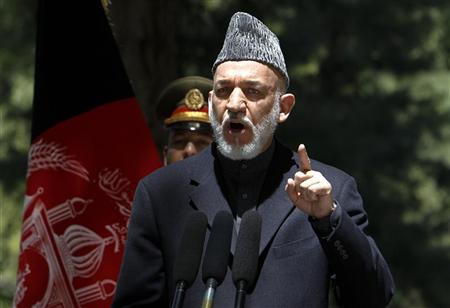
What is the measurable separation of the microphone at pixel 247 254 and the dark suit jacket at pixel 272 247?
20cm

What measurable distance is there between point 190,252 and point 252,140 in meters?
0.49

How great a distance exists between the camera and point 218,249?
3.70 m

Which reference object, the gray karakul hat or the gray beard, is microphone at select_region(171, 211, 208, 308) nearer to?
the gray beard

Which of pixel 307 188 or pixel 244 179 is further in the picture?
pixel 244 179

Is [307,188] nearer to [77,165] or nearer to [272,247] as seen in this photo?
→ [272,247]

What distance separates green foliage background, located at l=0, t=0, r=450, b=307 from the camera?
15.6m

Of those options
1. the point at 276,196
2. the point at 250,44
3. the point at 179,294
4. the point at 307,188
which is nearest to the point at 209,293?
the point at 179,294

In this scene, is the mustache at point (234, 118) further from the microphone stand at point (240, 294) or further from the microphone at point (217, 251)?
the microphone stand at point (240, 294)

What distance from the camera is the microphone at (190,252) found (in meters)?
3.61

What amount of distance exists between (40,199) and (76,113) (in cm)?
46

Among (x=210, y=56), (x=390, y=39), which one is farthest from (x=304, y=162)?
(x=390, y=39)

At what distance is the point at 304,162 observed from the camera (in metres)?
3.57

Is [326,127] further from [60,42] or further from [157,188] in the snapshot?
[157,188]

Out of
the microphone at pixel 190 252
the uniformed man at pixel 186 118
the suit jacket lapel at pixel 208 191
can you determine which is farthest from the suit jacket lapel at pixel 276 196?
the uniformed man at pixel 186 118
